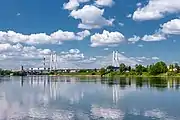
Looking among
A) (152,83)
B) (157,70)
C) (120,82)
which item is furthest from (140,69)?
(152,83)

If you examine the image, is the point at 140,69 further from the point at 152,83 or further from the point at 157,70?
the point at 152,83

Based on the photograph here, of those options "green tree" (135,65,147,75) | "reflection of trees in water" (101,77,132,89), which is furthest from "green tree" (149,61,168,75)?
"reflection of trees in water" (101,77,132,89)

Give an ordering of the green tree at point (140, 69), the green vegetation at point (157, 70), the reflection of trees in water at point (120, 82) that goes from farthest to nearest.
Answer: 1. the green tree at point (140, 69)
2. the green vegetation at point (157, 70)
3. the reflection of trees in water at point (120, 82)

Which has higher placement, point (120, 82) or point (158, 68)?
point (158, 68)

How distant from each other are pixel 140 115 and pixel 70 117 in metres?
6.15

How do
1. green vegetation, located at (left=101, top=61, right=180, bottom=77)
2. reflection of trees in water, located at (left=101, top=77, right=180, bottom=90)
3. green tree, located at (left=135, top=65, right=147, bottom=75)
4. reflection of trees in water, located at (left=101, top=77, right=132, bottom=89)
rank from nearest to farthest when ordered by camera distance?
reflection of trees in water, located at (left=101, top=77, right=180, bottom=90), reflection of trees in water, located at (left=101, top=77, right=132, bottom=89), green vegetation, located at (left=101, top=61, right=180, bottom=77), green tree, located at (left=135, top=65, right=147, bottom=75)

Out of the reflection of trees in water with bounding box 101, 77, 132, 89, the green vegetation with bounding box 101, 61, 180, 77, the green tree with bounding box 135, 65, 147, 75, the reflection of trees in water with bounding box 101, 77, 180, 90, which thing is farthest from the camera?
the green tree with bounding box 135, 65, 147, 75

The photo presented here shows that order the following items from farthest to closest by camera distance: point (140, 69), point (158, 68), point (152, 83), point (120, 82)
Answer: point (140, 69), point (158, 68), point (120, 82), point (152, 83)

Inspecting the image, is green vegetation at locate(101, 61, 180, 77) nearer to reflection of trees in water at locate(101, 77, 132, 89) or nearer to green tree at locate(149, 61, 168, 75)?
green tree at locate(149, 61, 168, 75)

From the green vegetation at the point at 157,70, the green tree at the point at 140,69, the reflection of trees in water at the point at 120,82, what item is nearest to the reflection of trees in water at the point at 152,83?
the reflection of trees in water at the point at 120,82

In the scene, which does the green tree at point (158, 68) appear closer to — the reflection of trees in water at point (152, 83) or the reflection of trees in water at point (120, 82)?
the reflection of trees in water at point (120, 82)

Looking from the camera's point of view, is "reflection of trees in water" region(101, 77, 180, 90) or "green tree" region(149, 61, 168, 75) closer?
"reflection of trees in water" region(101, 77, 180, 90)

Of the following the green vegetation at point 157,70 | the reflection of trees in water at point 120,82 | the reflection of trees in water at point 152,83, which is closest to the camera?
the reflection of trees in water at point 152,83

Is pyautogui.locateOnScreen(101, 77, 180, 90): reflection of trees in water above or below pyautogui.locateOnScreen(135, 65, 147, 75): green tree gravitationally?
below
